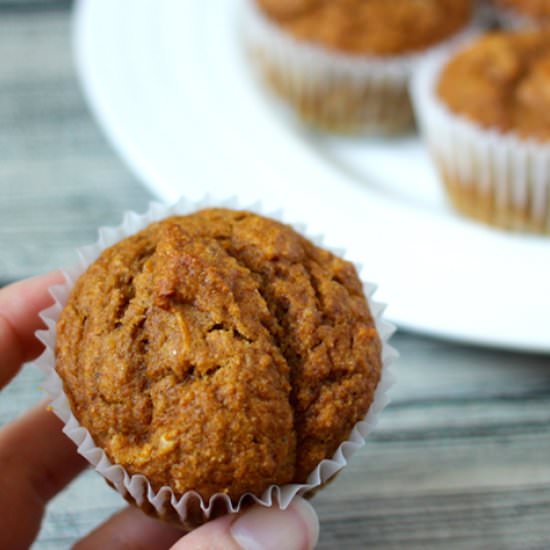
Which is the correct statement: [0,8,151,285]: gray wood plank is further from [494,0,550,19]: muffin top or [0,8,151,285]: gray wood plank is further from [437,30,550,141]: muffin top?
[494,0,550,19]: muffin top

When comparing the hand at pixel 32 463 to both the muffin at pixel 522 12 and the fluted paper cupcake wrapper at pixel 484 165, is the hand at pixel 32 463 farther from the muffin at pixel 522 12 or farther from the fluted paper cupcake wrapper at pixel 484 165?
the muffin at pixel 522 12

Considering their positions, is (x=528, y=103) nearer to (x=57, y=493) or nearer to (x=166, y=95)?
(x=166, y=95)

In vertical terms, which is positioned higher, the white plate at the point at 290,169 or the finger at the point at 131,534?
the white plate at the point at 290,169

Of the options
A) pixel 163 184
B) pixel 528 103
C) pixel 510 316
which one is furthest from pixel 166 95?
pixel 510 316

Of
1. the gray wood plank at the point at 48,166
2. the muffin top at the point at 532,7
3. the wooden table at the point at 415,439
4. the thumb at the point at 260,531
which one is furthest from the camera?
the muffin top at the point at 532,7

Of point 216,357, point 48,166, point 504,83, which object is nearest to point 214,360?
point 216,357

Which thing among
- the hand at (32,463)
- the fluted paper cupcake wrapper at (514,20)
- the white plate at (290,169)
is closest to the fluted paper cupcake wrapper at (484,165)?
the white plate at (290,169)
